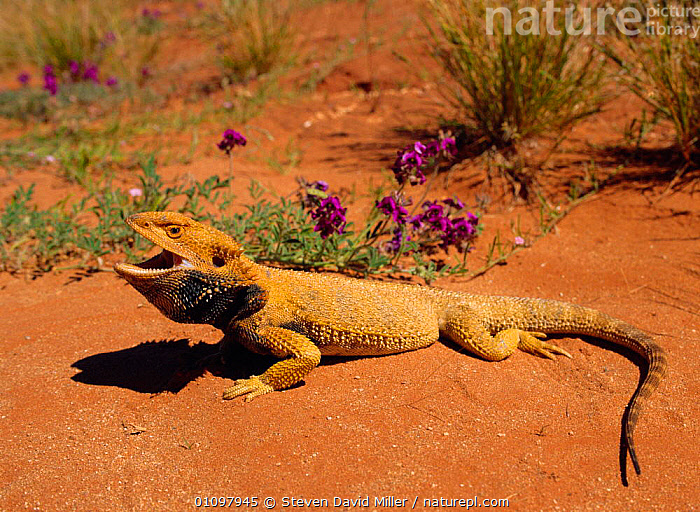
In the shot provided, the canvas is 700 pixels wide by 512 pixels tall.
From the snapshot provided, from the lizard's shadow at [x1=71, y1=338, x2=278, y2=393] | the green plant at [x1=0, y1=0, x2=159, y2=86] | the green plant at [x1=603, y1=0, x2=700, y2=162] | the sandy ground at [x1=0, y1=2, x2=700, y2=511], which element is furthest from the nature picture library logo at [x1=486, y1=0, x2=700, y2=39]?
the green plant at [x1=0, y1=0, x2=159, y2=86]

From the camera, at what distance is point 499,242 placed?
5.20m

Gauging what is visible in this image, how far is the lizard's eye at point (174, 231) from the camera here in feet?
10.3

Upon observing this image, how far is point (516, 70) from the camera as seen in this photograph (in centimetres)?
596

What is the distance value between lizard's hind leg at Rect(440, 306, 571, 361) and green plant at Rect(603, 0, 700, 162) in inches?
122

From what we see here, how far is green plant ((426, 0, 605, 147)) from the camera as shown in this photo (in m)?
6.04

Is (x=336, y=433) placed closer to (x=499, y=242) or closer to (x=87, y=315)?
(x=87, y=315)

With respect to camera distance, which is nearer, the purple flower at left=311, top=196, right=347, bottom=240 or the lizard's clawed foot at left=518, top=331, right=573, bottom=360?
the lizard's clawed foot at left=518, top=331, right=573, bottom=360

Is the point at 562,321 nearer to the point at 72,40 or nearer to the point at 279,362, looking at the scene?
the point at 279,362

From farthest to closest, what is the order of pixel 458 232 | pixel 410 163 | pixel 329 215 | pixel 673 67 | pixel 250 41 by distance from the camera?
1. pixel 250 41
2. pixel 673 67
3. pixel 458 232
4. pixel 410 163
5. pixel 329 215

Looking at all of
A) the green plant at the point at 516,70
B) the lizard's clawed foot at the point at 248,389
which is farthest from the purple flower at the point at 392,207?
the green plant at the point at 516,70

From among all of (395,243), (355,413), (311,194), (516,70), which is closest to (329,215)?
(311,194)

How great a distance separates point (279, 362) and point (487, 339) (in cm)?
137

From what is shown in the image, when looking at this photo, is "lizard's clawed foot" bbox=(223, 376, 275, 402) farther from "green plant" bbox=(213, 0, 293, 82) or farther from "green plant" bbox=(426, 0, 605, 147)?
"green plant" bbox=(213, 0, 293, 82)

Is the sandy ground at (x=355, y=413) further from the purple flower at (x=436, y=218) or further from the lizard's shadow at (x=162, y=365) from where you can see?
the purple flower at (x=436, y=218)
